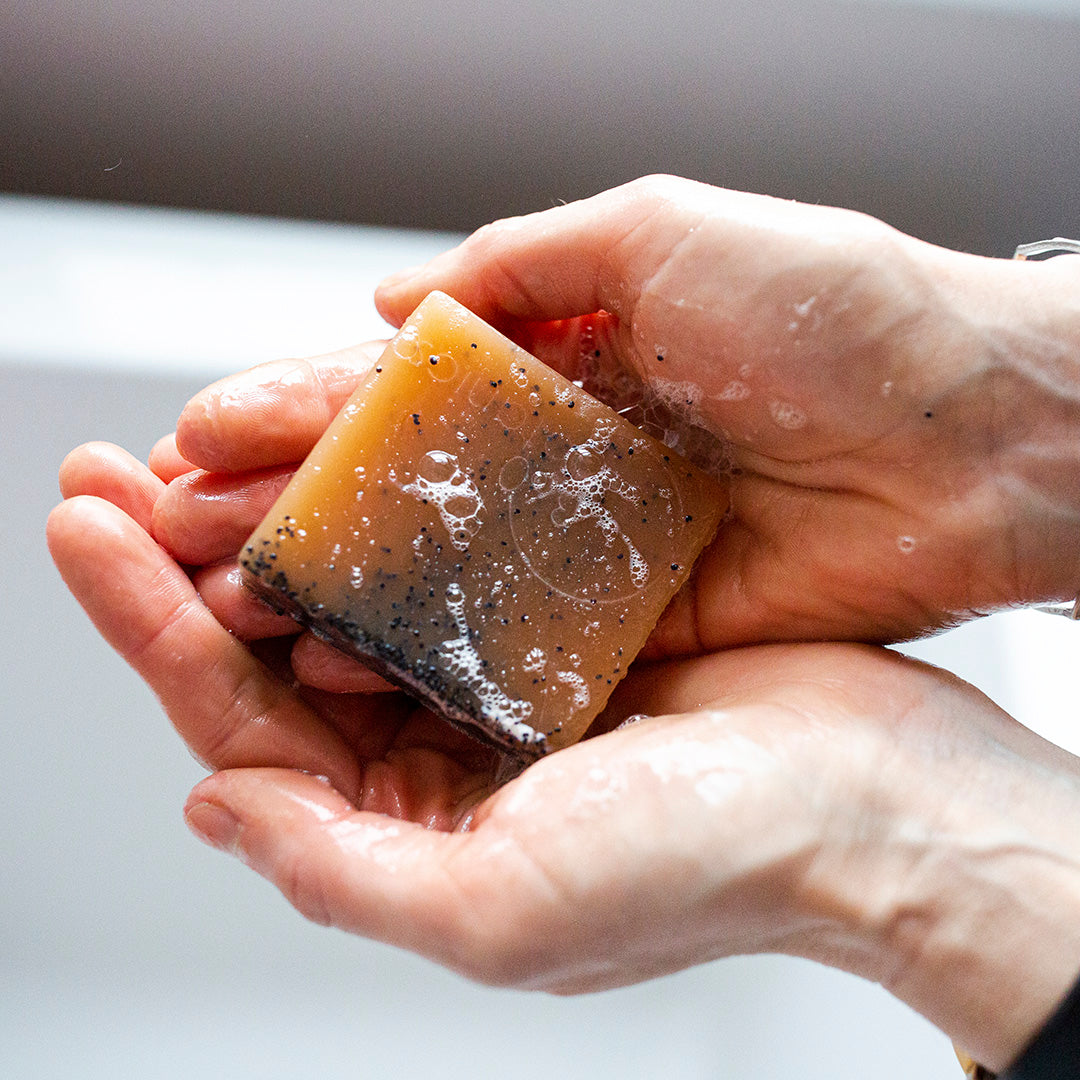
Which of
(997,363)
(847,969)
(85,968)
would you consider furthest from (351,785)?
(85,968)

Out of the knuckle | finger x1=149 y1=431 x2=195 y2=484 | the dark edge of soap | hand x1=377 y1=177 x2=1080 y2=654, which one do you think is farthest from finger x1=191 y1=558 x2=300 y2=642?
hand x1=377 y1=177 x2=1080 y2=654

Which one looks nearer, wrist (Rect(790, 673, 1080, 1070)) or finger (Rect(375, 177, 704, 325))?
wrist (Rect(790, 673, 1080, 1070))

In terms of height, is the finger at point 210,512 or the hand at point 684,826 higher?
the finger at point 210,512

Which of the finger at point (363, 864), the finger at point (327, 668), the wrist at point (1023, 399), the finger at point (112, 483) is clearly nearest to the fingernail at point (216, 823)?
the finger at point (363, 864)

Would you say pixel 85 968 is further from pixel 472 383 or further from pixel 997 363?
pixel 997 363

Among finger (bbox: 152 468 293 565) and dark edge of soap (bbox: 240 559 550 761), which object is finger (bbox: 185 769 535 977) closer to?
dark edge of soap (bbox: 240 559 550 761)

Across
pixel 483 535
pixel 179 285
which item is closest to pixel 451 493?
pixel 483 535

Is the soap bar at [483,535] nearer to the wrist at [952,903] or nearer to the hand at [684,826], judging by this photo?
the hand at [684,826]
